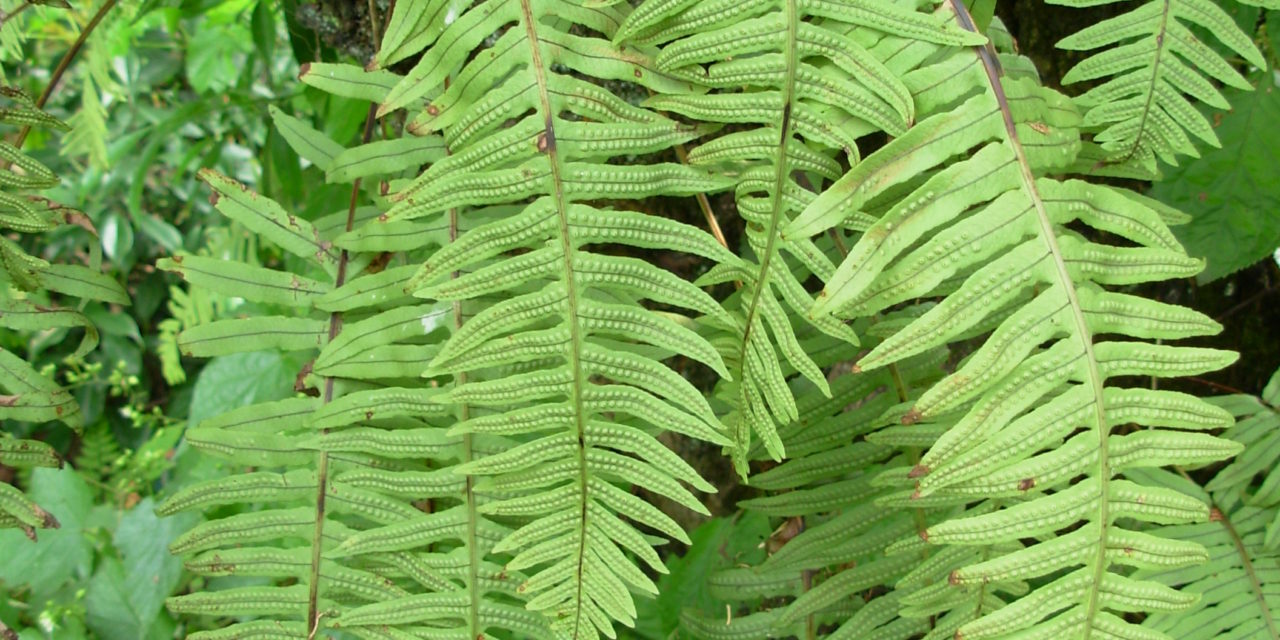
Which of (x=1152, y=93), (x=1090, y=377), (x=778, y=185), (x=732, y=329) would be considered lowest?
(x=1090, y=377)

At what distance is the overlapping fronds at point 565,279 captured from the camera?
934mm

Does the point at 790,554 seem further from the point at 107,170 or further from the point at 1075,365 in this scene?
the point at 107,170

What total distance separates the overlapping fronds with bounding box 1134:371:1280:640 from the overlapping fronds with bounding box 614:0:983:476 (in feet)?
2.00

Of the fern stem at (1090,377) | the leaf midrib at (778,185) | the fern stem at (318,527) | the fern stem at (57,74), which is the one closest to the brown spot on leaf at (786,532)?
the leaf midrib at (778,185)

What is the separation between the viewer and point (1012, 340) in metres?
0.83

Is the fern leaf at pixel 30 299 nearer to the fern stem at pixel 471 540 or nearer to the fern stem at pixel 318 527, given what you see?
the fern stem at pixel 318 527

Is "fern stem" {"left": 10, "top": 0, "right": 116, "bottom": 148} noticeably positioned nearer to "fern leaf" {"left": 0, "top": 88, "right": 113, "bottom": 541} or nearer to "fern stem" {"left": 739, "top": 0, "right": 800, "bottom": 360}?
"fern leaf" {"left": 0, "top": 88, "right": 113, "bottom": 541}

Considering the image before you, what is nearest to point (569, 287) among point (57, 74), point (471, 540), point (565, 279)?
point (565, 279)

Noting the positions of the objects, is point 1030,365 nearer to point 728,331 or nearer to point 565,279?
point 728,331

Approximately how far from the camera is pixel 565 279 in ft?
3.08

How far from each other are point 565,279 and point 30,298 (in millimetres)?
705

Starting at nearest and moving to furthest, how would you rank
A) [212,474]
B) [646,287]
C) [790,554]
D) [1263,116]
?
1. [646,287]
2. [790,554]
3. [1263,116]
4. [212,474]

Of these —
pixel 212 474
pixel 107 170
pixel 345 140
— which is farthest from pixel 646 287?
pixel 107 170

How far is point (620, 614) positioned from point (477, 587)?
0.66 ft
